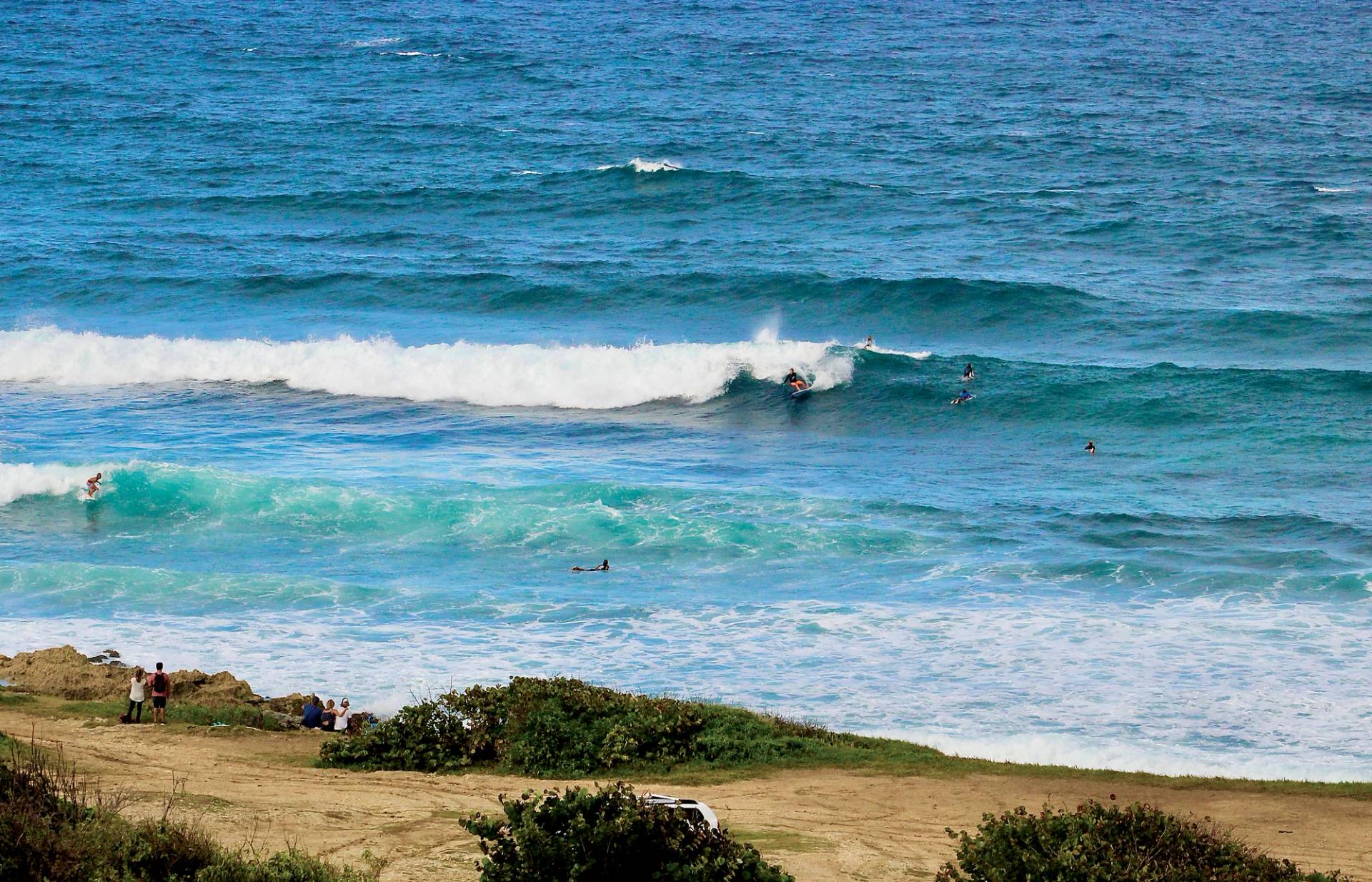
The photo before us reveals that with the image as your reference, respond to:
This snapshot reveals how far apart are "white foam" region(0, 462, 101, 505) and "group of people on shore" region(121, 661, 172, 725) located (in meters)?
12.8

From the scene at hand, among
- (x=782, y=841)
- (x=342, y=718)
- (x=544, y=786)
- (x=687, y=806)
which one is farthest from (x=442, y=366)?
(x=687, y=806)

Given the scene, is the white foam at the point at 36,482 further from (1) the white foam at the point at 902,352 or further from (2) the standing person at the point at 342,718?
(1) the white foam at the point at 902,352

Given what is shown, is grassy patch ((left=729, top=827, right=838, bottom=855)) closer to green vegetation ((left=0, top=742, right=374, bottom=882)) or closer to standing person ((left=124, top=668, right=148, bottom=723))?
green vegetation ((left=0, top=742, right=374, bottom=882))

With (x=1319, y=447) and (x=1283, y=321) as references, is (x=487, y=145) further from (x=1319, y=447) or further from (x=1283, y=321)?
(x=1319, y=447)

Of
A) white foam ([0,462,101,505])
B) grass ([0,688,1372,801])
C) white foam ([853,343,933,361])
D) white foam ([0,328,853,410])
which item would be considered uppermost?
white foam ([853,343,933,361])

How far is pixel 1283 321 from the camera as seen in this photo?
124ft

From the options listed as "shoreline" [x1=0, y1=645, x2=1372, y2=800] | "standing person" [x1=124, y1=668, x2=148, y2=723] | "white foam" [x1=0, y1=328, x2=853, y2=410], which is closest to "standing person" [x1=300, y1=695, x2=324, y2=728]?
"shoreline" [x1=0, y1=645, x2=1372, y2=800]

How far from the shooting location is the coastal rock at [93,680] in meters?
18.4

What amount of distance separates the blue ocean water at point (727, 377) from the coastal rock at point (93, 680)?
1.05 metres

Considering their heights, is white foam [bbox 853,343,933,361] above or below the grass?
above

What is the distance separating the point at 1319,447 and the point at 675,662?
17.8 metres

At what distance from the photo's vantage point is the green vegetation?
32.4 feet

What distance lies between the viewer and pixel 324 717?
57.7 feet

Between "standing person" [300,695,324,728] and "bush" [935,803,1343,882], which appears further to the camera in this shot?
"standing person" [300,695,324,728]
